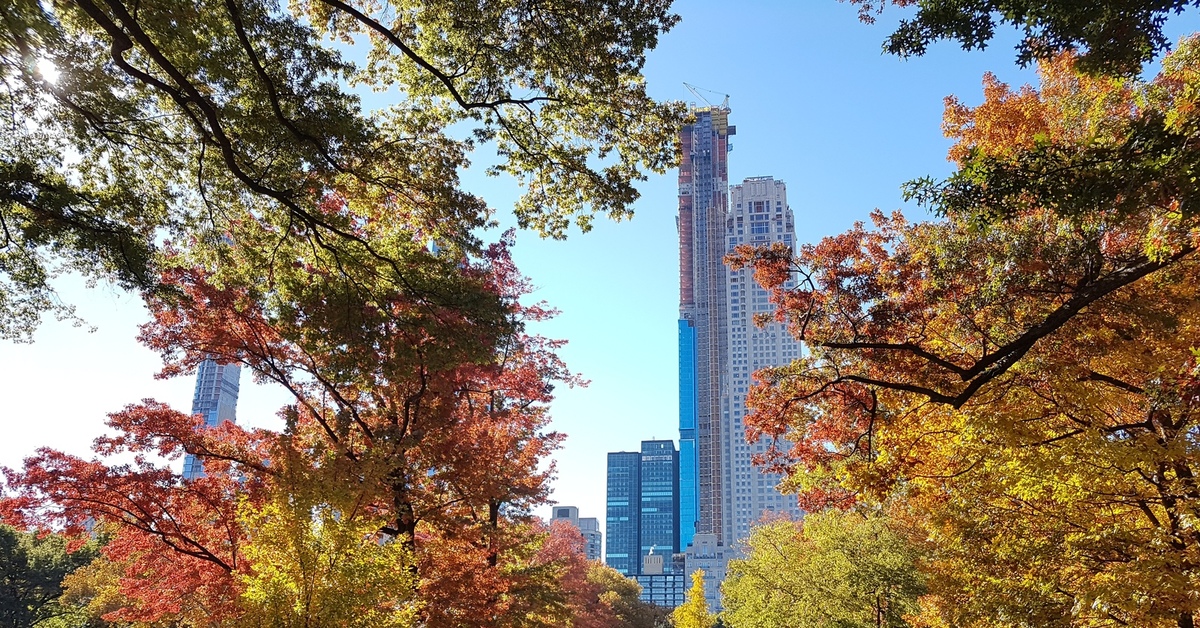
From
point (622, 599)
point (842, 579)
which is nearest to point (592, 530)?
point (622, 599)

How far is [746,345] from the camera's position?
14012cm

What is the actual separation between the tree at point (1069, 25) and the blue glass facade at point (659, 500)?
185m

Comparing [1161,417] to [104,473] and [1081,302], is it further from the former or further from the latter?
[104,473]

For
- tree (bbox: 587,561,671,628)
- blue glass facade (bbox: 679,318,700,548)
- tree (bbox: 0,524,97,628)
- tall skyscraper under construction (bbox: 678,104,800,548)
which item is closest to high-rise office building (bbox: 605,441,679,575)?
blue glass facade (bbox: 679,318,700,548)

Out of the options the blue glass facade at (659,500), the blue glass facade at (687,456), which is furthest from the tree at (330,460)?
the blue glass facade at (659,500)

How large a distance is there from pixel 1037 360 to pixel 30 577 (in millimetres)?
37033

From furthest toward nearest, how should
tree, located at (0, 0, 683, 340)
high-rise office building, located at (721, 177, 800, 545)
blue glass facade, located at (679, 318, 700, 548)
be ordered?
blue glass facade, located at (679, 318, 700, 548) → high-rise office building, located at (721, 177, 800, 545) → tree, located at (0, 0, 683, 340)

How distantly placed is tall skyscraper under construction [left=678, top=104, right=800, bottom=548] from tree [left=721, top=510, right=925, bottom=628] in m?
104

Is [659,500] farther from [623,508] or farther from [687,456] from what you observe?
[687,456]

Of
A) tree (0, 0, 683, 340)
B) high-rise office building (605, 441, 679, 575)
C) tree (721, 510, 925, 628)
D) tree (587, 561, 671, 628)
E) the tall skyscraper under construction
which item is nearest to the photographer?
tree (0, 0, 683, 340)

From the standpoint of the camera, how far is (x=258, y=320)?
34.2 ft

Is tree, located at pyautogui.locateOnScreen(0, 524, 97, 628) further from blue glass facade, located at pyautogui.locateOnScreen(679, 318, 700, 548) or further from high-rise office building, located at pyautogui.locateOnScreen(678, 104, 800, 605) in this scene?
blue glass facade, located at pyautogui.locateOnScreen(679, 318, 700, 548)

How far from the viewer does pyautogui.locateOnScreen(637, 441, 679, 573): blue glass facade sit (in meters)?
182

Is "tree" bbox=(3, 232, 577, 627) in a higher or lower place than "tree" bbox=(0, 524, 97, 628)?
higher
